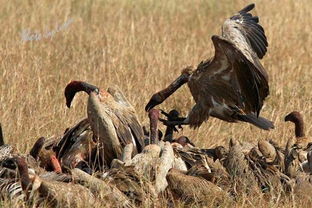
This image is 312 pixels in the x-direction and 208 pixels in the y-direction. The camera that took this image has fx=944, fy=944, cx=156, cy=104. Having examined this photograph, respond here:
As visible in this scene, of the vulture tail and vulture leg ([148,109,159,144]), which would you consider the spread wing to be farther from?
vulture leg ([148,109,159,144])

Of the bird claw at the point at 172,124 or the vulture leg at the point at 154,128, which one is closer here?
the vulture leg at the point at 154,128

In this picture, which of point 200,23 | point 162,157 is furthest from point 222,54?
point 200,23

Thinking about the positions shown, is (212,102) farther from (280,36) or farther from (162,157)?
(280,36)

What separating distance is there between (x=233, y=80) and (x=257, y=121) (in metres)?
0.48

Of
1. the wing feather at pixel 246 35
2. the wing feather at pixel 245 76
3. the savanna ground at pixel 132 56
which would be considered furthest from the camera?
the savanna ground at pixel 132 56

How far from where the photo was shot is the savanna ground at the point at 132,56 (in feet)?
31.4

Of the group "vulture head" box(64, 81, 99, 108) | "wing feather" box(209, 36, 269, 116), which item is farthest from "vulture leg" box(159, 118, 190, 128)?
"vulture head" box(64, 81, 99, 108)

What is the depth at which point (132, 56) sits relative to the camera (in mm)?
11875

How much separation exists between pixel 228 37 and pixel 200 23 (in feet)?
18.8

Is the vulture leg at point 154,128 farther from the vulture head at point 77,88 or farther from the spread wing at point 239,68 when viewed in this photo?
the spread wing at point 239,68

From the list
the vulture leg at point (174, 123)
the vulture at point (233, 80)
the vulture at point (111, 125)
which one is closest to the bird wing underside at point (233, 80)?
the vulture at point (233, 80)

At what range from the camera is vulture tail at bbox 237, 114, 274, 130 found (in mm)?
8719

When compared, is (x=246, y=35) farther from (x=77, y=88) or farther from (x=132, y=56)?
(x=132, y=56)

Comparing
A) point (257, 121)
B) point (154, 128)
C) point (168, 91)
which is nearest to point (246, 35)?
point (257, 121)
